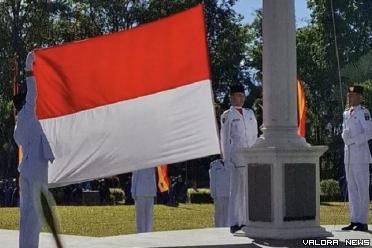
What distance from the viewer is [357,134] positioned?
9.10m

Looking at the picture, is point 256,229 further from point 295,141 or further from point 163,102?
point 163,102

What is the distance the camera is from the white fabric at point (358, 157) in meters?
9.06

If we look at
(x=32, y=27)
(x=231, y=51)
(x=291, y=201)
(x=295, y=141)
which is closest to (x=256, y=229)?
(x=291, y=201)

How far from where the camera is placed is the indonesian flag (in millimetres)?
7340

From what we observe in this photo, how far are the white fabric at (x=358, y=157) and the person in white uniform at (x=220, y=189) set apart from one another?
85.9 inches

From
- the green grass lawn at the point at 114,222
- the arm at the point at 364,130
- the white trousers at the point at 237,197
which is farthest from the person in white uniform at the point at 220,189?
the arm at the point at 364,130

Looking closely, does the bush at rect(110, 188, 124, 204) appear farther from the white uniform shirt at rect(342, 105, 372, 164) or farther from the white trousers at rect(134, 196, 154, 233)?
the white uniform shirt at rect(342, 105, 372, 164)

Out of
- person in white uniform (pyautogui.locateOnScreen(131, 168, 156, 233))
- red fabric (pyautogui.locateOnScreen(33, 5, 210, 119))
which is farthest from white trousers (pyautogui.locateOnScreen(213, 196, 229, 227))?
red fabric (pyautogui.locateOnScreen(33, 5, 210, 119))

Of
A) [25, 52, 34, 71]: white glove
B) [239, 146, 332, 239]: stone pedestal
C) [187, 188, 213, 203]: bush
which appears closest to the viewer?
[25, 52, 34, 71]: white glove

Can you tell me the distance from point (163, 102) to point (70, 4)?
120 ft

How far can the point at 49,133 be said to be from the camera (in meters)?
7.43

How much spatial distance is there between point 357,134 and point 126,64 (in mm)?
3208

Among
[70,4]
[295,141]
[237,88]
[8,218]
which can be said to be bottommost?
[8,218]

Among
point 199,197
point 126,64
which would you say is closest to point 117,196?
point 199,197
